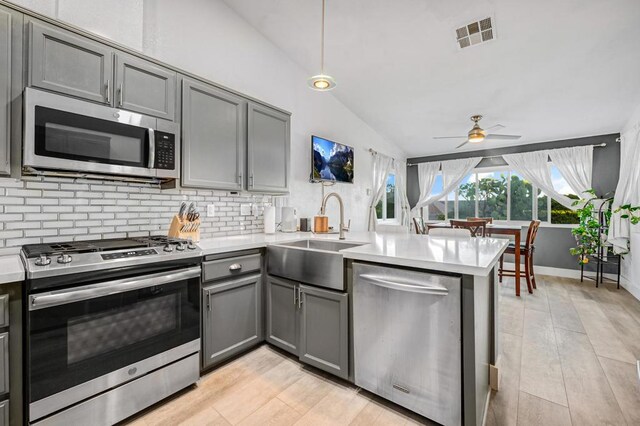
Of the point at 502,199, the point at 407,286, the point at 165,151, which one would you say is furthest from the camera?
the point at 502,199

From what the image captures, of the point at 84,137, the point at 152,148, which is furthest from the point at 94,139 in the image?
the point at 152,148

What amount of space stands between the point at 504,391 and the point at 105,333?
241cm

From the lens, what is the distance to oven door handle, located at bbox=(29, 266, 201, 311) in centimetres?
125

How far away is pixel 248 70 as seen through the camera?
301 cm

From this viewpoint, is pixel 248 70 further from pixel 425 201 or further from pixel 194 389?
pixel 425 201

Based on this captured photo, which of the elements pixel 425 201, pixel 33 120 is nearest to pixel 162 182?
pixel 33 120

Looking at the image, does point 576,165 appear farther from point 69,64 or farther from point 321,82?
point 69,64

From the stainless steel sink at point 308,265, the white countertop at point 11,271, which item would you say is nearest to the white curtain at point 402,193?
the stainless steel sink at point 308,265

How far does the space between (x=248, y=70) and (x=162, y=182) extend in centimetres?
162

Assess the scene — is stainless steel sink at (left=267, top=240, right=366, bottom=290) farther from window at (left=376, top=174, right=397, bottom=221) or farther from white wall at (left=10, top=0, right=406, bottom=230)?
window at (left=376, top=174, right=397, bottom=221)

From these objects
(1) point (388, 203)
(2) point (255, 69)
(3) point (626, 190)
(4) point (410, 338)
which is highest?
(2) point (255, 69)

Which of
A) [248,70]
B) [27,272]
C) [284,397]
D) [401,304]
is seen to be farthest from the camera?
[248,70]

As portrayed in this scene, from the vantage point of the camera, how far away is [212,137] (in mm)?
2256

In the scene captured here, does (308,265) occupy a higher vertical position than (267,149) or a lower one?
lower
